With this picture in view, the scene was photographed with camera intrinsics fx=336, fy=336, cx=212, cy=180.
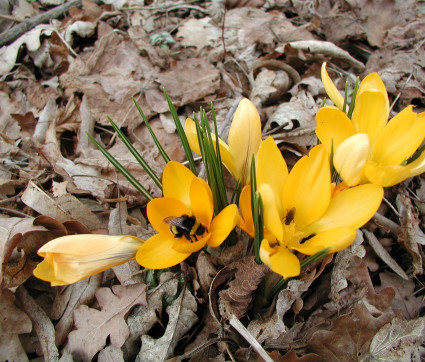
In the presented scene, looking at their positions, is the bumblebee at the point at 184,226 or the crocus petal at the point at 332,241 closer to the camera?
the crocus petal at the point at 332,241

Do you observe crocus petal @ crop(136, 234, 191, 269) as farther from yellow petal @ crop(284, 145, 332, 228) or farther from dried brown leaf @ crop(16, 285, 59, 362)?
dried brown leaf @ crop(16, 285, 59, 362)

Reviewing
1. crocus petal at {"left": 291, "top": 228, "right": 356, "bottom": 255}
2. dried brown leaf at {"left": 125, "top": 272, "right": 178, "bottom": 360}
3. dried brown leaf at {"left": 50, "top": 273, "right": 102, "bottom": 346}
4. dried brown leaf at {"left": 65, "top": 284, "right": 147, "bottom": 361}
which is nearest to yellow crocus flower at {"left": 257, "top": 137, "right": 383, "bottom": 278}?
crocus petal at {"left": 291, "top": 228, "right": 356, "bottom": 255}

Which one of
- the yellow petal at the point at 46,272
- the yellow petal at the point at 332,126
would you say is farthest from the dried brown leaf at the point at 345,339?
the yellow petal at the point at 46,272

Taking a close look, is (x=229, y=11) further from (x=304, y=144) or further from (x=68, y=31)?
→ (x=304, y=144)

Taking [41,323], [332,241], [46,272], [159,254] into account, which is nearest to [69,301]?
[41,323]

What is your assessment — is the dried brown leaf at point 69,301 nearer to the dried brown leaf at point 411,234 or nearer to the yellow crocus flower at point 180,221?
the yellow crocus flower at point 180,221

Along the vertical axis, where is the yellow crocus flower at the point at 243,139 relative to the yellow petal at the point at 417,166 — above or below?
above
